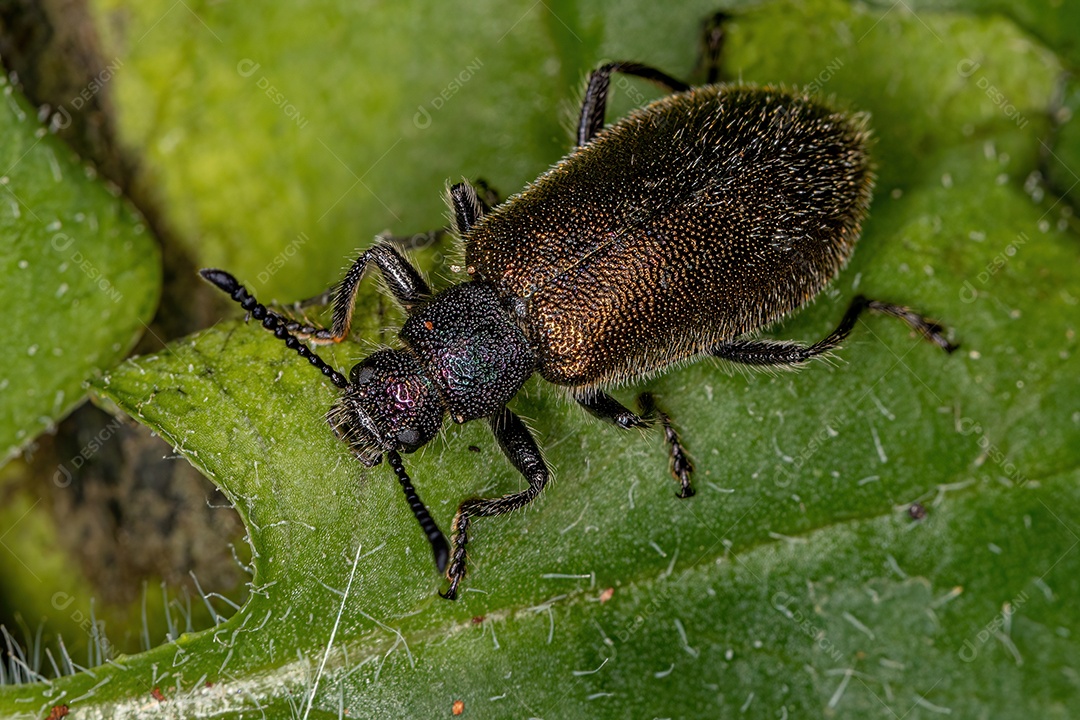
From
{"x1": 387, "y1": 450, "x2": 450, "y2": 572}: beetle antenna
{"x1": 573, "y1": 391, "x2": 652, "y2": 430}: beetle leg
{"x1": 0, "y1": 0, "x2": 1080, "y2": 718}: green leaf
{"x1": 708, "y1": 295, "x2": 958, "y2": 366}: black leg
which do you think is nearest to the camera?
{"x1": 387, "y1": 450, "x2": 450, "y2": 572}: beetle antenna

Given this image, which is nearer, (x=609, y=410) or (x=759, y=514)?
(x=759, y=514)

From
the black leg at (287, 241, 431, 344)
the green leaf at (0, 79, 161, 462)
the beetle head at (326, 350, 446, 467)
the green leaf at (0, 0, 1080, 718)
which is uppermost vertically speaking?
the green leaf at (0, 79, 161, 462)

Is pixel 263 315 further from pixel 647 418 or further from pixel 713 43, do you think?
pixel 713 43

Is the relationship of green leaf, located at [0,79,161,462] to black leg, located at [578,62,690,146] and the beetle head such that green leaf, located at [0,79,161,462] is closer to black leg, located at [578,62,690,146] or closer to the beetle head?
the beetle head

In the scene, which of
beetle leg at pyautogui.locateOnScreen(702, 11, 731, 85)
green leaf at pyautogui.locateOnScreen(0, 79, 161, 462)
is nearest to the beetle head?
green leaf at pyautogui.locateOnScreen(0, 79, 161, 462)

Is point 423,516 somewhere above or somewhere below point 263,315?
below

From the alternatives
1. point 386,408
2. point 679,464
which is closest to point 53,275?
point 386,408

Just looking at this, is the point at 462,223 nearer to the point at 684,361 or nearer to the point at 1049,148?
the point at 684,361

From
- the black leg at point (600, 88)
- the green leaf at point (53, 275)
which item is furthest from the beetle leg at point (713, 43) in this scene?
the green leaf at point (53, 275)
